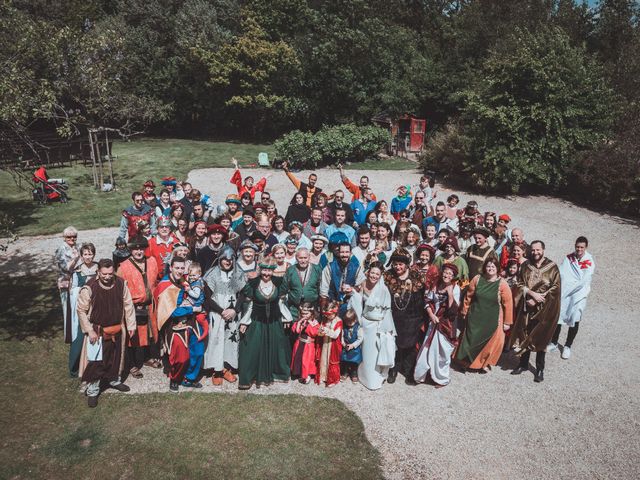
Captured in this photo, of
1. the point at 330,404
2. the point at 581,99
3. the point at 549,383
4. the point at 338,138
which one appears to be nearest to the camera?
the point at 330,404

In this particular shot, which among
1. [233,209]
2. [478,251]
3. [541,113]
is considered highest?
[541,113]

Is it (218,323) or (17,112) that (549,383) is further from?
(17,112)

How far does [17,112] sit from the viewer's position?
7285mm

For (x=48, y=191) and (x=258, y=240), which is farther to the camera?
(x=48, y=191)

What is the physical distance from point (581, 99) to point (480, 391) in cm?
1409

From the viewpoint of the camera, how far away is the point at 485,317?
21.8 ft

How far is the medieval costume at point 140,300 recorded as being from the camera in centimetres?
648

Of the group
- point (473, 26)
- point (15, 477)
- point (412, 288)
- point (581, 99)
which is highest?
point (473, 26)

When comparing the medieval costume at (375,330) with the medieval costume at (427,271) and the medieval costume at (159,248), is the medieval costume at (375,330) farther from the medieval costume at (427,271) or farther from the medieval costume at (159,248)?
the medieval costume at (159,248)

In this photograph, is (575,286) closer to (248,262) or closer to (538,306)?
(538,306)

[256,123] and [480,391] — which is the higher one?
[256,123]

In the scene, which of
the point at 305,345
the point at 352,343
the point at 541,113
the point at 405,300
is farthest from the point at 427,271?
the point at 541,113

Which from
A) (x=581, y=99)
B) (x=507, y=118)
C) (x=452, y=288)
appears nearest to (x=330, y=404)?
(x=452, y=288)

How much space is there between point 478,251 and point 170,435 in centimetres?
546
